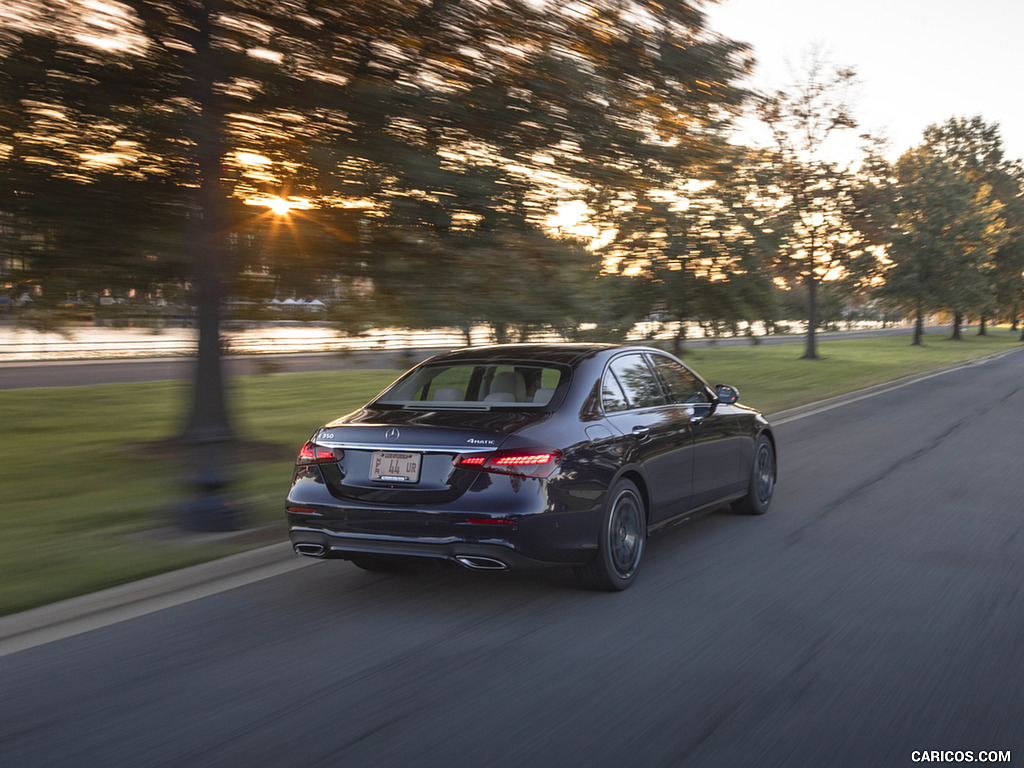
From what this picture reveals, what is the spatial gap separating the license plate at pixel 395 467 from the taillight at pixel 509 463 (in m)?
0.25

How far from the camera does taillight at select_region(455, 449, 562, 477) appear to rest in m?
5.48

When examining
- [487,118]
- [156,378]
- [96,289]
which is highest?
[487,118]

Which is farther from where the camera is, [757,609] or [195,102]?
[195,102]

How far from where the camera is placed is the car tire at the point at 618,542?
19.2 feet

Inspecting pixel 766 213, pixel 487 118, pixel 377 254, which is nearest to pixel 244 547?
pixel 377 254

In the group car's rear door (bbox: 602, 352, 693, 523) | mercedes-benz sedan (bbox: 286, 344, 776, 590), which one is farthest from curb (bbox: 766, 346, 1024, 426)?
mercedes-benz sedan (bbox: 286, 344, 776, 590)

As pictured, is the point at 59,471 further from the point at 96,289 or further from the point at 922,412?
the point at 922,412

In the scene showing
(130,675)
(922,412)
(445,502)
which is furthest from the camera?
(922,412)

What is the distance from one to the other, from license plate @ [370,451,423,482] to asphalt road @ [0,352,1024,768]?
2.46 ft

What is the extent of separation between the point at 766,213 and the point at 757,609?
17.4 meters

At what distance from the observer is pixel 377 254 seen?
9.89m

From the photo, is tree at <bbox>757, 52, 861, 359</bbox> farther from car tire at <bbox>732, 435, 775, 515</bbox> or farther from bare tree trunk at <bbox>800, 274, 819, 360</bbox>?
car tire at <bbox>732, 435, 775, 515</bbox>

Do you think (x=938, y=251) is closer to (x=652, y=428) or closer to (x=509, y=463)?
(x=652, y=428)

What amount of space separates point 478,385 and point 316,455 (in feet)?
4.10
